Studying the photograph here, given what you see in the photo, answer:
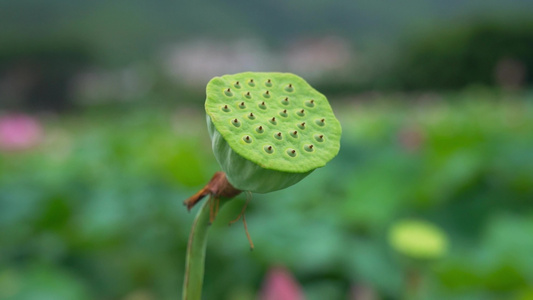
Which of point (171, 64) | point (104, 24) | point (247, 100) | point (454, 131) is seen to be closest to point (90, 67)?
point (171, 64)

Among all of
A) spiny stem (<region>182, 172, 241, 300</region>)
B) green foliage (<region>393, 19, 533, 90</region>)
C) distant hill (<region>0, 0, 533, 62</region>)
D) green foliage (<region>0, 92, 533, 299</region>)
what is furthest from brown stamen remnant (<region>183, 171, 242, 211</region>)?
distant hill (<region>0, 0, 533, 62</region>)

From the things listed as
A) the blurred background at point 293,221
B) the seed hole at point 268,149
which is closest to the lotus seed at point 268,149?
the seed hole at point 268,149

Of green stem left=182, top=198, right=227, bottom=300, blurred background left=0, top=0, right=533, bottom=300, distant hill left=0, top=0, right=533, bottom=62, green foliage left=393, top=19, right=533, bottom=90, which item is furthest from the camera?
distant hill left=0, top=0, right=533, bottom=62

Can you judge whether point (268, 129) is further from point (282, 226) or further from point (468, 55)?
point (468, 55)

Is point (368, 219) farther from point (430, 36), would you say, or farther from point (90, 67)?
point (90, 67)

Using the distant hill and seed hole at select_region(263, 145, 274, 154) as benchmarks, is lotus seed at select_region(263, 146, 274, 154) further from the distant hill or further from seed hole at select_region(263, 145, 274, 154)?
the distant hill

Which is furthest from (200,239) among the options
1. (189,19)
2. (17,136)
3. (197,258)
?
(189,19)
